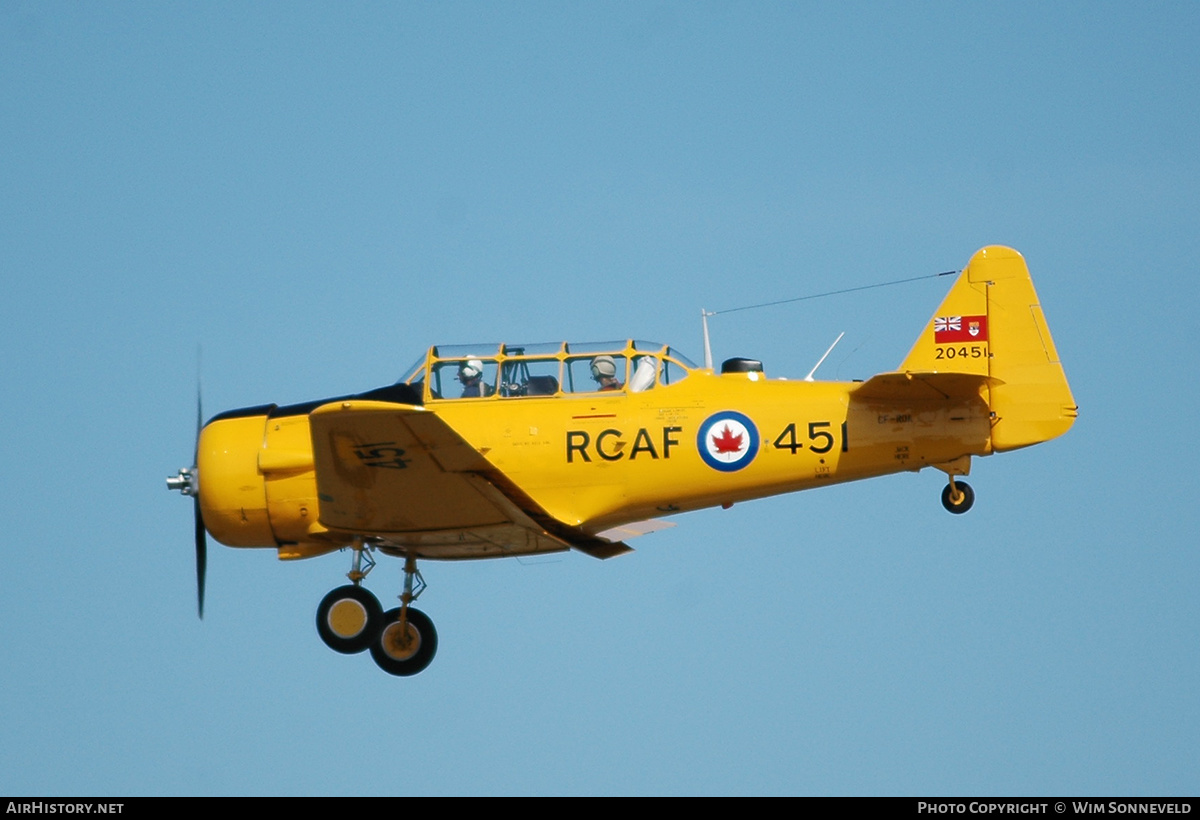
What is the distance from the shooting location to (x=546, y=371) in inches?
599

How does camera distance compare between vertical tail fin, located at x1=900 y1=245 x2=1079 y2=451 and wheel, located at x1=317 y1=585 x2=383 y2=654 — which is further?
wheel, located at x1=317 y1=585 x2=383 y2=654

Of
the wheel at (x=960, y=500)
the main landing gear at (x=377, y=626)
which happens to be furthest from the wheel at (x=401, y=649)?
the wheel at (x=960, y=500)

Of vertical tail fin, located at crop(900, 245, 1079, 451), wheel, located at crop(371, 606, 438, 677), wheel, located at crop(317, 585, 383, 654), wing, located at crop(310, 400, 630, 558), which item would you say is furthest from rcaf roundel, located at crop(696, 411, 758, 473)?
wheel, located at crop(317, 585, 383, 654)

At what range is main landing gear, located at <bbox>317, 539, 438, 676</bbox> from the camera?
49.5 ft

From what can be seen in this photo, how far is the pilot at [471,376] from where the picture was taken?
50.1 feet

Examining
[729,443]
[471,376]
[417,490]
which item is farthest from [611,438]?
[417,490]

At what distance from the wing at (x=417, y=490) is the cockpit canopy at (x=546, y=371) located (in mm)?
999

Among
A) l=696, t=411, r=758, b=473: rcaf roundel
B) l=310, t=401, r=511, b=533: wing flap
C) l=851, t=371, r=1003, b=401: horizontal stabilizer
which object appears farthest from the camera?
l=696, t=411, r=758, b=473: rcaf roundel

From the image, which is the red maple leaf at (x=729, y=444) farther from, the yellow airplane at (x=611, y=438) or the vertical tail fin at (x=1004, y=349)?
the vertical tail fin at (x=1004, y=349)

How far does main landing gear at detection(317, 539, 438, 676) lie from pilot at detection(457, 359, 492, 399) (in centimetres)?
182

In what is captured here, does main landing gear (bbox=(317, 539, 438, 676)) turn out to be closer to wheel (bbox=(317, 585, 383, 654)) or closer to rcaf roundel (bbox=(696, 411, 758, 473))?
wheel (bbox=(317, 585, 383, 654))

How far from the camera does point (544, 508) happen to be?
15070 millimetres

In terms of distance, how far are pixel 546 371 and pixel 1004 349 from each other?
4336 millimetres
